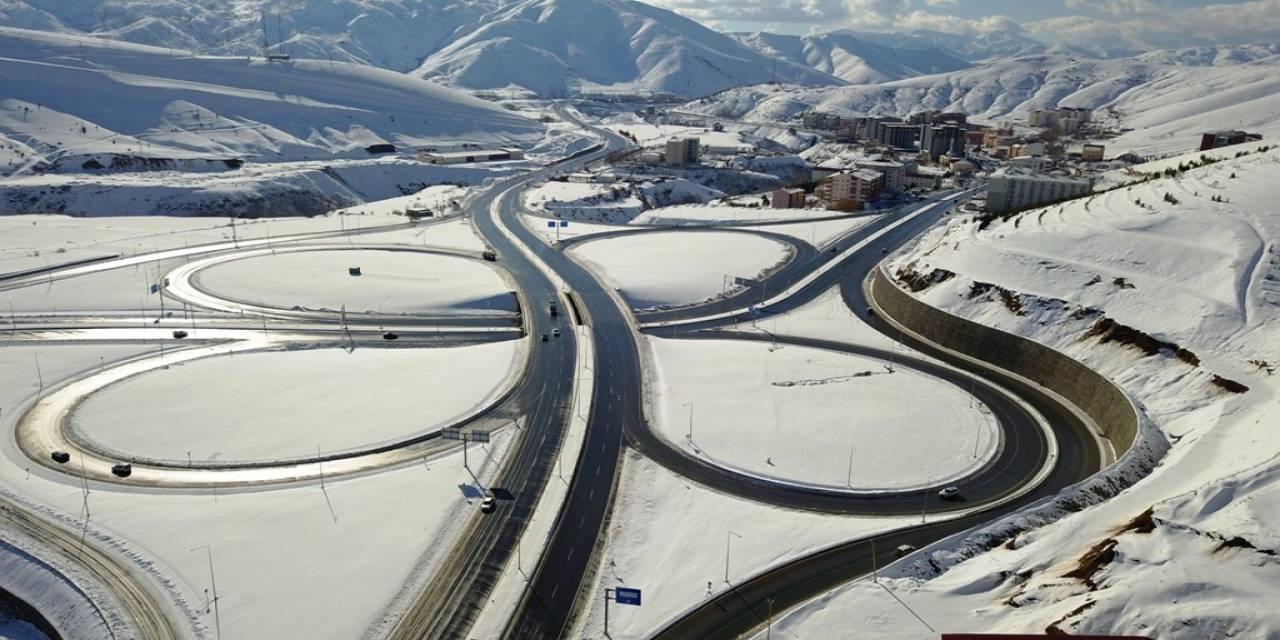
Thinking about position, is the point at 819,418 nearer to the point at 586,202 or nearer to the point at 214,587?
the point at 214,587

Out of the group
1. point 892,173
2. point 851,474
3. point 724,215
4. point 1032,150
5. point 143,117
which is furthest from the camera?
point 1032,150

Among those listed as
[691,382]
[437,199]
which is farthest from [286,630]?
[437,199]

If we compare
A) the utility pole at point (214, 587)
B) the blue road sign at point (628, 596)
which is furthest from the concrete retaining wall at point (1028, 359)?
the utility pole at point (214, 587)

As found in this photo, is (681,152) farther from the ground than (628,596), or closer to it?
farther from the ground

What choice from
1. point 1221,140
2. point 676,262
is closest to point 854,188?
point 676,262

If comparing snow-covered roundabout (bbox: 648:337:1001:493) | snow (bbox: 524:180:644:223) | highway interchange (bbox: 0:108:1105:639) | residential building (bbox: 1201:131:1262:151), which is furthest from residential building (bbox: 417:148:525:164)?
residential building (bbox: 1201:131:1262:151)

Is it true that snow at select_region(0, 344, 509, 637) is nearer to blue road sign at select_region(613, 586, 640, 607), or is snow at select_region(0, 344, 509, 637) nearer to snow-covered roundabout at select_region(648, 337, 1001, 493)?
blue road sign at select_region(613, 586, 640, 607)
